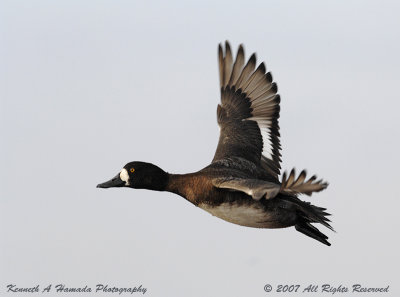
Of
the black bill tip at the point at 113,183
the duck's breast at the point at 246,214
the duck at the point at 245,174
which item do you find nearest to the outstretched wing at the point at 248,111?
the duck at the point at 245,174

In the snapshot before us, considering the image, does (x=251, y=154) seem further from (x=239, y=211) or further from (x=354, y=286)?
(x=354, y=286)

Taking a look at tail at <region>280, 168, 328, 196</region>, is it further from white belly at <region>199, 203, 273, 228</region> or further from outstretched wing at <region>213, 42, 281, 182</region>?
outstretched wing at <region>213, 42, 281, 182</region>

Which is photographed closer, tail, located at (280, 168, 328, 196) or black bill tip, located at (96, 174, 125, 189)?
tail, located at (280, 168, 328, 196)

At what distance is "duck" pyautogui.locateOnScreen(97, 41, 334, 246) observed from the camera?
9594 mm

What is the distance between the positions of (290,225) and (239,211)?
0.86 m

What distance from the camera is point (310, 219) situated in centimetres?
1023

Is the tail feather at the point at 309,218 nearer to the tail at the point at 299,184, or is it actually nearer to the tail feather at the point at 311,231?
the tail feather at the point at 311,231

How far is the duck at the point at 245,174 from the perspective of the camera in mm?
9594

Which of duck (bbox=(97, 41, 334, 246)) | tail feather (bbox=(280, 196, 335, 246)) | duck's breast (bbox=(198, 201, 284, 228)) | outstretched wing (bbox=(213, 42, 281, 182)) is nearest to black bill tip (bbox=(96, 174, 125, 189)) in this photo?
duck (bbox=(97, 41, 334, 246))

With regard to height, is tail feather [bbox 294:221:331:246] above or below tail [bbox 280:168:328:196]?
below

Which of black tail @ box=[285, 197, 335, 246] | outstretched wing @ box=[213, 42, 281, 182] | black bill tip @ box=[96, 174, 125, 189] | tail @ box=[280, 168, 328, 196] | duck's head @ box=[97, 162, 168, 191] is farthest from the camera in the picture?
outstretched wing @ box=[213, 42, 281, 182]

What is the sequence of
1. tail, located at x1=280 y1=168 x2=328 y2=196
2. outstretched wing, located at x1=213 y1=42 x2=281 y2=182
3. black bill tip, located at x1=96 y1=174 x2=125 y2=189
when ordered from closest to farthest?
tail, located at x1=280 y1=168 x2=328 y2=196
black bill tip, located at x1=96 y1=174 x2=125 y2=189
outstretched wing, located at x1=213 y1=42 x2=281 y2=182

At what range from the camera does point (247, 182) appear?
916 cm

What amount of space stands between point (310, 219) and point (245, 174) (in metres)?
1.12
